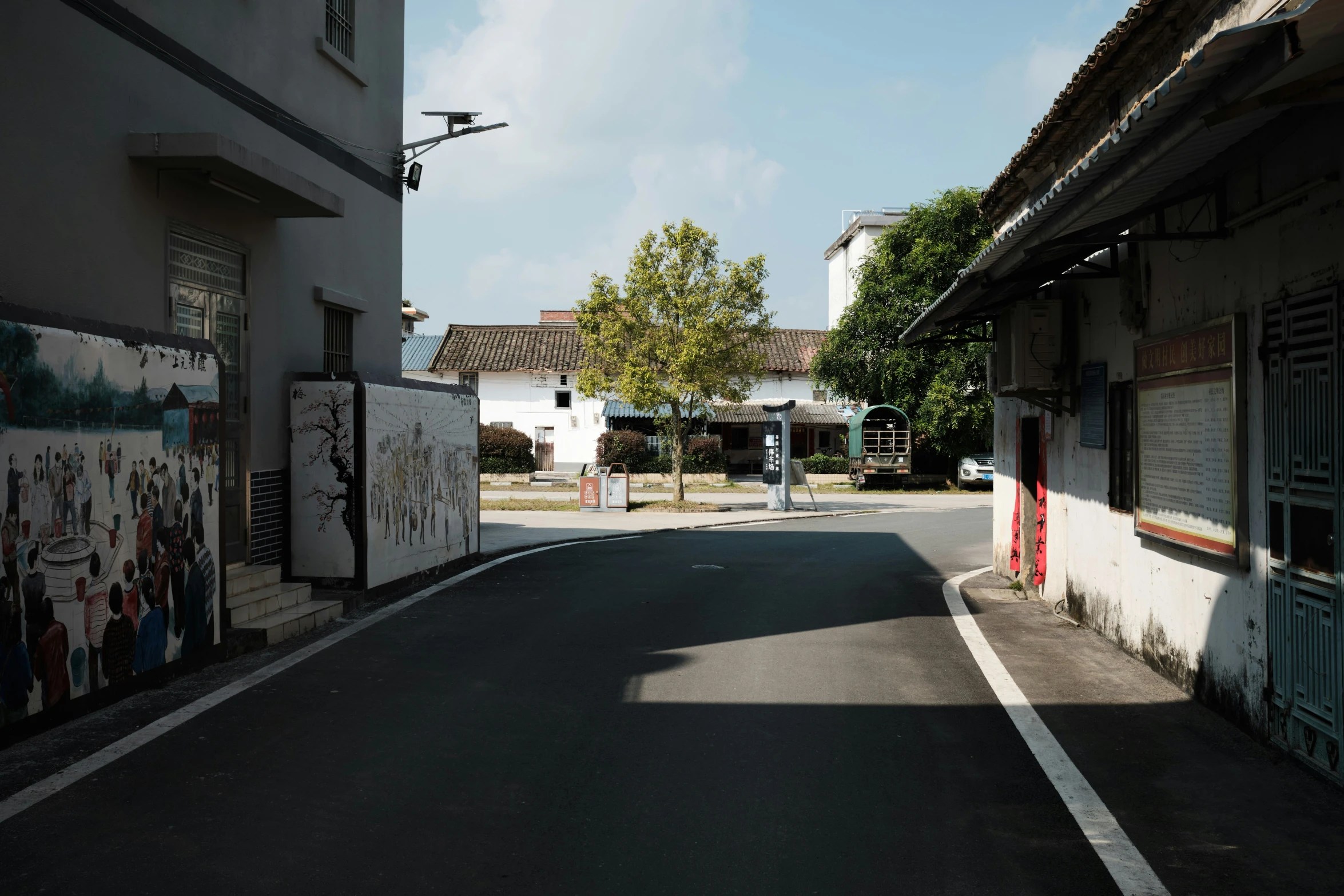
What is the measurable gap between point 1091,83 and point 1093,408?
3.32 meters

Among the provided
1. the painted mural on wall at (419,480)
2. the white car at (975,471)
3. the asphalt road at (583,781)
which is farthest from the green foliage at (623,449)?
the asphalt road at (583,781)

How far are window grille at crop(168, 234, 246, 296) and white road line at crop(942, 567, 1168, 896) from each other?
7.39m

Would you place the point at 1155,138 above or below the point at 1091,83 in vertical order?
below

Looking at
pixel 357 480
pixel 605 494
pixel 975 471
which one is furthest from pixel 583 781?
pixel 975 471

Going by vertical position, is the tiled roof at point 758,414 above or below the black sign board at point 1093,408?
above

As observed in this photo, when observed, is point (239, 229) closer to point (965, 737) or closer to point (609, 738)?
point (609, 738)

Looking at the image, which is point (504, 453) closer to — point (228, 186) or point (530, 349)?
point (530, 349)

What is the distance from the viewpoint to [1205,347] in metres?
6.64

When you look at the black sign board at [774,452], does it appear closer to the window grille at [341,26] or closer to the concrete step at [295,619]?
the window grille at [341,26]

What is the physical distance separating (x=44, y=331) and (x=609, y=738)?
379 cm

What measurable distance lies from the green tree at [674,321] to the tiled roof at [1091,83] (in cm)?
1381

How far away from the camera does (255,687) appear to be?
690cm

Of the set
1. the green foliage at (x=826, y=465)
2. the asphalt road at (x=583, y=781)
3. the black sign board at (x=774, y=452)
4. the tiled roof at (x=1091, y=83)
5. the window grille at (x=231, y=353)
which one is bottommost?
the asphalt road at (x=583, y=781)

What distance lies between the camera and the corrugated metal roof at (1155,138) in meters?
3.74
